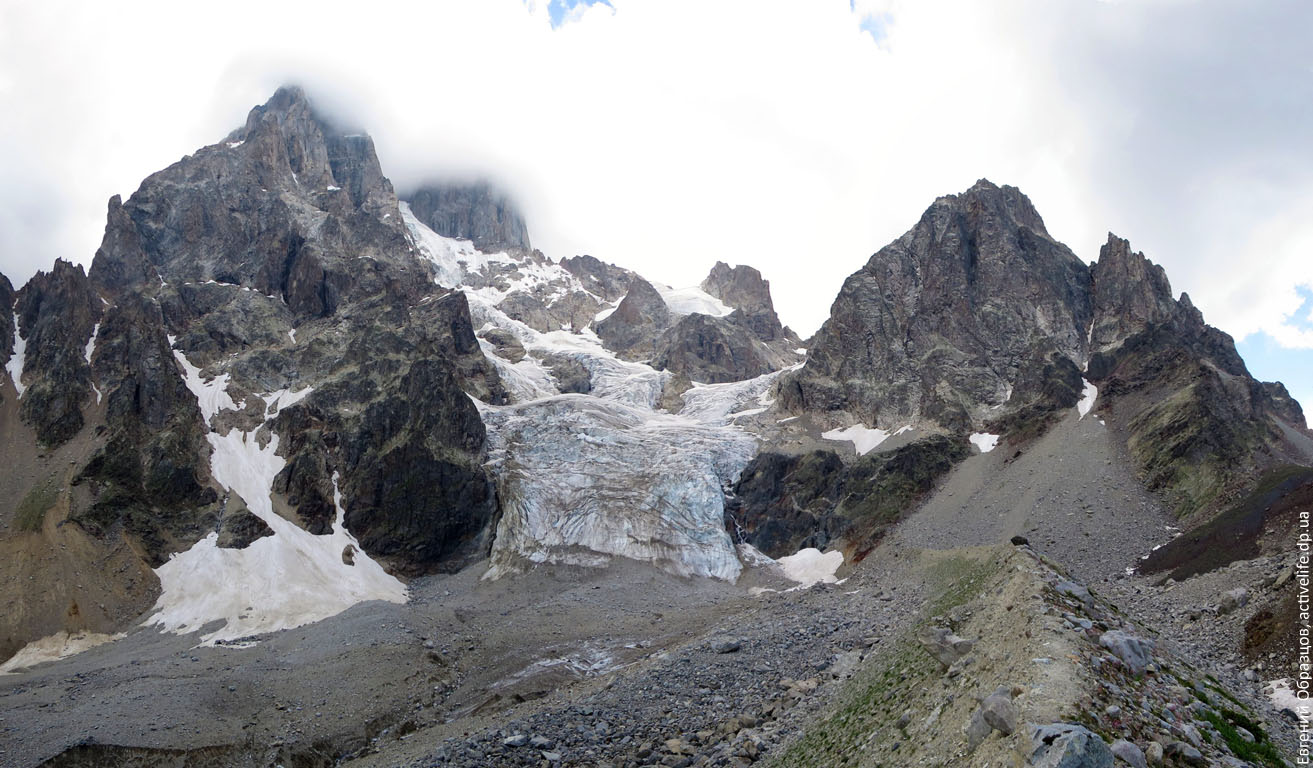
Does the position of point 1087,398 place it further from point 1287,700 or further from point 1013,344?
point 1287,700

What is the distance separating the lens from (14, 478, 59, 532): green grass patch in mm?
63719

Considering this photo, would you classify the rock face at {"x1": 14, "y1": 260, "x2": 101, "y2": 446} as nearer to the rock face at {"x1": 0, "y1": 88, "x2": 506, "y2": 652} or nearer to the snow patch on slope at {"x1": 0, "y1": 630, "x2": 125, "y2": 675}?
the rock face at {"x1": 0, "y1": 88, "x2": 506, "y2": 652}

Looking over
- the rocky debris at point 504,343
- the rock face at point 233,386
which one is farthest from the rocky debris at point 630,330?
the rock face at point 233,386

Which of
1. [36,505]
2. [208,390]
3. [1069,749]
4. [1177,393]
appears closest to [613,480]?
[208,390]

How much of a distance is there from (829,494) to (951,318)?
1523 inches

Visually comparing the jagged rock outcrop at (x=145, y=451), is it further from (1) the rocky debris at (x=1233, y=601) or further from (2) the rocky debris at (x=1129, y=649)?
(1) the rocky debris at (x=1233, y=601)

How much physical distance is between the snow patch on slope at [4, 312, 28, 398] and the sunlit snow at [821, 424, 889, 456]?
99040mm

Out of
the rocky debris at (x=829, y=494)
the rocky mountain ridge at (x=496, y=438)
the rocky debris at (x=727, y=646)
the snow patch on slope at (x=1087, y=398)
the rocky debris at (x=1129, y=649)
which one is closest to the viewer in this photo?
the rocky debris at (x=1129, y=649)

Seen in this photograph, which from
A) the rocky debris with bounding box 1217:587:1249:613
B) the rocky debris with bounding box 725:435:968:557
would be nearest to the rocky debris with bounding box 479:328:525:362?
the rocky debris with bounding box 725:435:968:557

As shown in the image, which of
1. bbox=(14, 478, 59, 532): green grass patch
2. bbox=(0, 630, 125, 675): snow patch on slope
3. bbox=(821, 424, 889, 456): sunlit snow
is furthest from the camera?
bbox=(821, 424, 889, 456): sunlit snow

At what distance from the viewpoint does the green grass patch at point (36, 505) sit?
63.7 meters

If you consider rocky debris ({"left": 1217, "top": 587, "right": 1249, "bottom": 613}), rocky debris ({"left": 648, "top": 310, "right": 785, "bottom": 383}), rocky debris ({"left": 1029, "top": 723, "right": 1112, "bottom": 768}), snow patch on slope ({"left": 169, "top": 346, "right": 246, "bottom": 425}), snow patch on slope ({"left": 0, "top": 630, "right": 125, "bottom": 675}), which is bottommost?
snow patch on slope ({"left": 0, "top": 630, "right": 125, "bottom": 675})

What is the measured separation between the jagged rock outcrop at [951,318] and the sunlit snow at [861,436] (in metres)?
2.04

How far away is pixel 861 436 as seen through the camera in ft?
335
